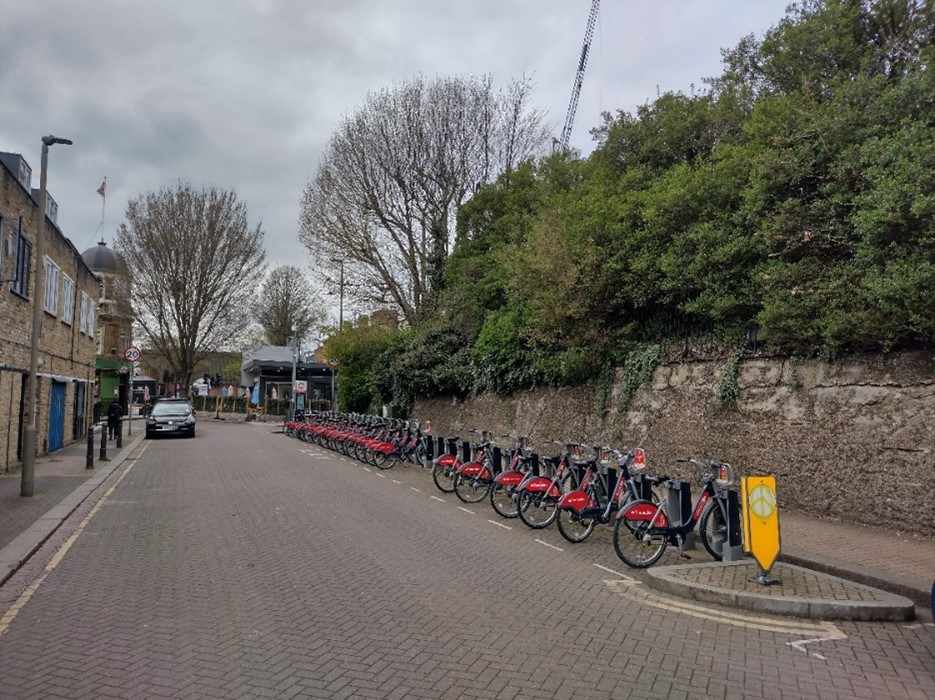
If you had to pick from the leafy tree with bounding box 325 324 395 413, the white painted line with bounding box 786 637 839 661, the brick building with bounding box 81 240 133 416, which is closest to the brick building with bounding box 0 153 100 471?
the leafy tree with bounding box 325 324 395 413

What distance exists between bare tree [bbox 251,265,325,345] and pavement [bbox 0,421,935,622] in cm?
5126

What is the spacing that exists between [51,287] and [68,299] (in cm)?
275

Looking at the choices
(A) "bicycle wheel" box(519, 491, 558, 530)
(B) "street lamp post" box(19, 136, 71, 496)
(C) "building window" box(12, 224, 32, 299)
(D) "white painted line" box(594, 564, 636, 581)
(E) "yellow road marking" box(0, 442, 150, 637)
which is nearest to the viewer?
(E) "yellow road marking" box(0, 442, 150, 637)

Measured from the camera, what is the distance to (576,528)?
9.33 metres

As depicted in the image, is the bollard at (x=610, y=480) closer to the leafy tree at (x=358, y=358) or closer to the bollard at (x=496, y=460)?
the bollard at (x=496, y=460)

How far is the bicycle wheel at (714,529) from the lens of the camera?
778cm

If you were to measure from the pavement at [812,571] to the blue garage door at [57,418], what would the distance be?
10.4 m

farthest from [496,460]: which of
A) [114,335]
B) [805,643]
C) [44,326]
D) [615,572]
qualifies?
[114,335]

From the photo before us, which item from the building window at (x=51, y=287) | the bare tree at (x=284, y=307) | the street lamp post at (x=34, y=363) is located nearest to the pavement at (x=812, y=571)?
the street lamp post at (x=34, y=363)

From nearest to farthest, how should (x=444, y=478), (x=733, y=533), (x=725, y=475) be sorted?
(x=725, y=475) → (x=733, y=533) → (x=444, y=478)

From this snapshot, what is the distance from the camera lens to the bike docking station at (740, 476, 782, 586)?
659 cm

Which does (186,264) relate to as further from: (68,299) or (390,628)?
(390,628)

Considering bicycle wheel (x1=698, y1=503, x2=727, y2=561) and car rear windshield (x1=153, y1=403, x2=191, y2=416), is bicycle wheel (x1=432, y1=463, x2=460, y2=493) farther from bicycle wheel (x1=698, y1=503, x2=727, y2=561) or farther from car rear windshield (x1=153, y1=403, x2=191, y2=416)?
car rear windshield (x1=153, y1=403, x2=191, y2=416)

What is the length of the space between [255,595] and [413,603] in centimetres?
141
